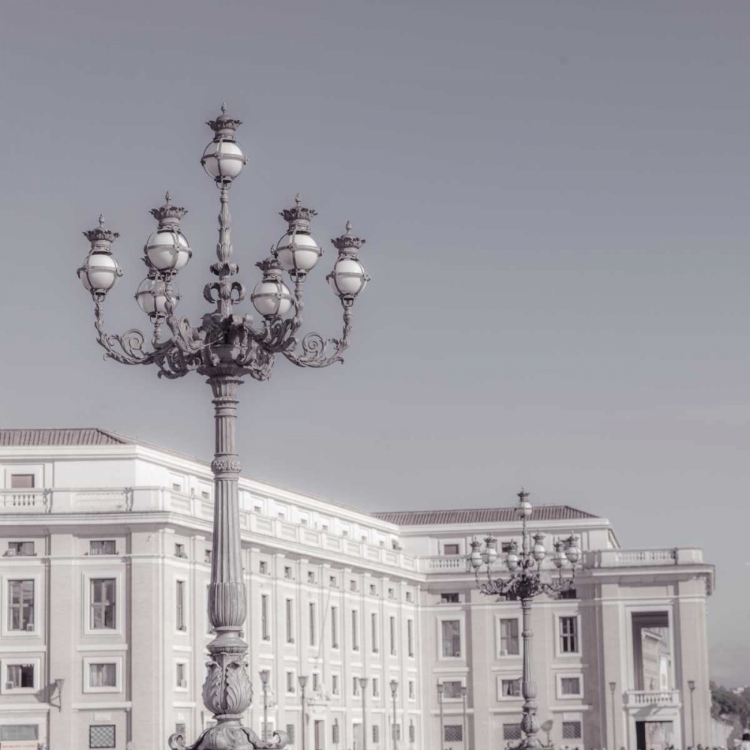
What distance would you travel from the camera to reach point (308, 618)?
74.1 meters

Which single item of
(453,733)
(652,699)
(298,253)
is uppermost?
(298,253)

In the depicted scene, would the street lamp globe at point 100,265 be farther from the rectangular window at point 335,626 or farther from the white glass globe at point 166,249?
the rectangular window at point 335,626

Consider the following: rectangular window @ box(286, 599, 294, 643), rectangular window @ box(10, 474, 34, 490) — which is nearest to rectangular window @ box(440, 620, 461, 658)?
rectangular window @ box(286, 599, 294, 643)

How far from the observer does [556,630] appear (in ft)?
285

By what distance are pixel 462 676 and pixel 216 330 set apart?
7188 cm

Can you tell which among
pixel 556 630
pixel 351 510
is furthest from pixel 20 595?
pixel 556 630

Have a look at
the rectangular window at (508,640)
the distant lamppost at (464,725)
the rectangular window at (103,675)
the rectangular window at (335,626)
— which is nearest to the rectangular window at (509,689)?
the rectangular window at (508,640)

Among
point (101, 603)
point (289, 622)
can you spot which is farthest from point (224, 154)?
point (289, 622)

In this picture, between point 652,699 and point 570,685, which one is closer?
point 652,699

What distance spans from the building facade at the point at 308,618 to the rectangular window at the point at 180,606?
10 cm

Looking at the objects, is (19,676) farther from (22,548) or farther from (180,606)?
(180,606)

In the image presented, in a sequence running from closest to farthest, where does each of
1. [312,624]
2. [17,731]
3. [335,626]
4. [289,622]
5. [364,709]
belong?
[17,731]
[289,622]
[312,624]
[364,709]
[335,626]

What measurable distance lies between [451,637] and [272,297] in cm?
7195

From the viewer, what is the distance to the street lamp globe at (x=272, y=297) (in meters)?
17.8
